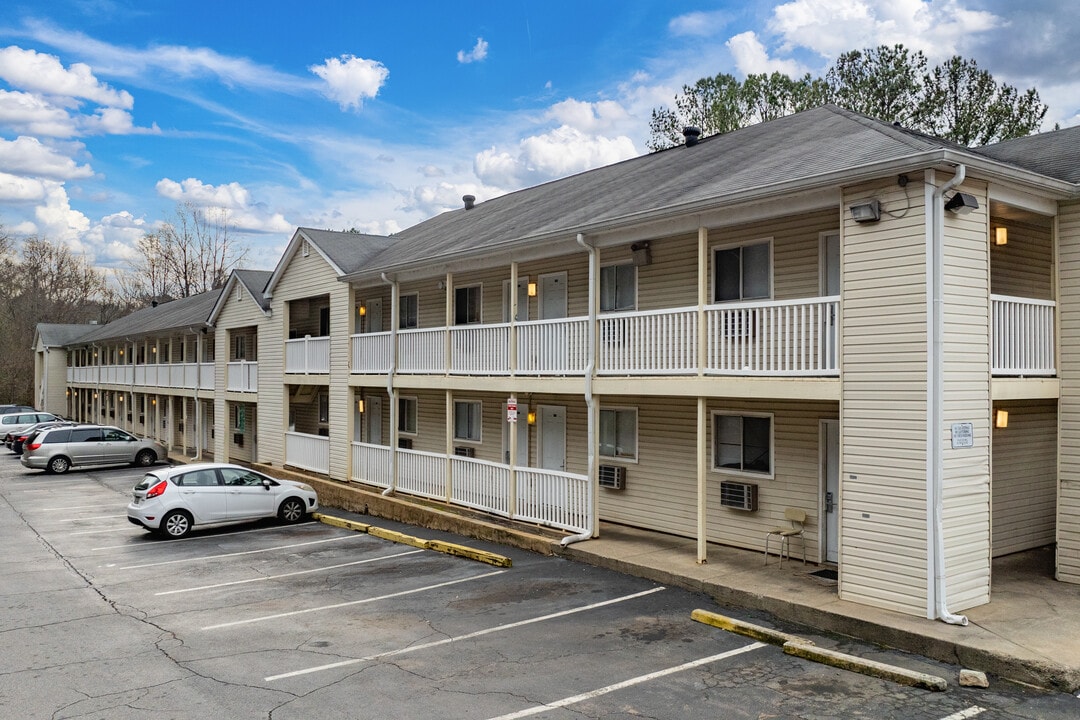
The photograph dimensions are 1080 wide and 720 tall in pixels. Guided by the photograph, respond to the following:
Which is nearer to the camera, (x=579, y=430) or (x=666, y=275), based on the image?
(x=666, y=275)

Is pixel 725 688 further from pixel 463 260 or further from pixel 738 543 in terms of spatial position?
pixel 463 260

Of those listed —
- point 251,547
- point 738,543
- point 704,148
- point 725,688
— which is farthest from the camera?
point 704,148

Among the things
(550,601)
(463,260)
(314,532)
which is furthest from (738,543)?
(314,532)

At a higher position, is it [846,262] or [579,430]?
[846,262]

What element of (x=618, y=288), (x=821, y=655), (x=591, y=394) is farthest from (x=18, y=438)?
(x=821, y=655)

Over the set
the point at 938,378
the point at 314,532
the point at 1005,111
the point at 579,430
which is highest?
the point at 1005,111

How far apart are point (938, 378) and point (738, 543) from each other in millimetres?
5164

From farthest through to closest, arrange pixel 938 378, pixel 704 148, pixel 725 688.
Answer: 1. pixel 704 148
2. pixel 938 378
3. pixel 725 688

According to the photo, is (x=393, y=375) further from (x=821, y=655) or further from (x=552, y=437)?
(x=821, y=655)

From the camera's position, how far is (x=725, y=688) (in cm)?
796

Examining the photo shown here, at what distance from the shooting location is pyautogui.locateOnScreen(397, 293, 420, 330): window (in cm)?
2153

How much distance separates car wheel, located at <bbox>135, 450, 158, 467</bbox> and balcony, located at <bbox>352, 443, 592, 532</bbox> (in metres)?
15.5

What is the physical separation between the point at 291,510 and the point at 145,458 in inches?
668

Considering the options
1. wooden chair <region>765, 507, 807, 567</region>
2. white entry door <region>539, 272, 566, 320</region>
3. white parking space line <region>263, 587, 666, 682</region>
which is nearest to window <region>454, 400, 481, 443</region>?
white entry door <region>539, 272, 566, 320</region>
